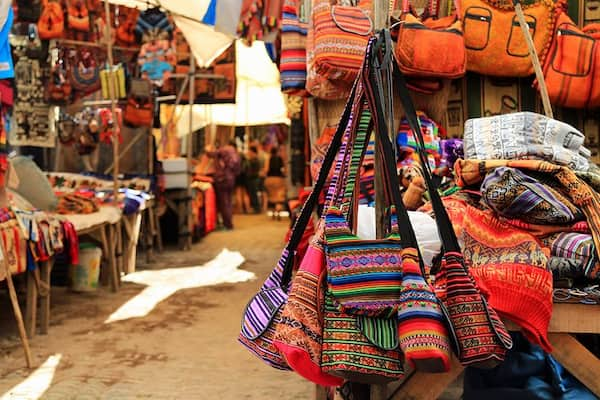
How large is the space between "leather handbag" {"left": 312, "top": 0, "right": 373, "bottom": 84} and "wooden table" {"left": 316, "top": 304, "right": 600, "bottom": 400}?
1.86 meters

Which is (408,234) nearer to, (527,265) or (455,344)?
(455,344)

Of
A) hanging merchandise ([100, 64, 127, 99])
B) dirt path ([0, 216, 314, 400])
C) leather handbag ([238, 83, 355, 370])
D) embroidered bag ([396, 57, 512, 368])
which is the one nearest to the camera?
embroidered bag ([396, 57, 512, 368])

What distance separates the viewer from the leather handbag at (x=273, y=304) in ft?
6.95

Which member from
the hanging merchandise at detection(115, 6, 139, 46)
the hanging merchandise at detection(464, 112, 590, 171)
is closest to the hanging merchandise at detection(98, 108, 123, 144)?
the hanging merchandise at detection(115, 6, 139, 46)

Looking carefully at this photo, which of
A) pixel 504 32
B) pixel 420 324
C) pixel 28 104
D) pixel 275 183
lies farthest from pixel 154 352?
pixel 275 183

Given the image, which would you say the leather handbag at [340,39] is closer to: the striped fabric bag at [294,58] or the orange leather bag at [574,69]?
the striped fabric bag at [294,58]

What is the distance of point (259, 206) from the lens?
1847 centimetres

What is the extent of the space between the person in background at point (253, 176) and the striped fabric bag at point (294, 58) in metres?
12.9

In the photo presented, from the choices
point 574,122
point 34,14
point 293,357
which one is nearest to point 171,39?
point 34,14

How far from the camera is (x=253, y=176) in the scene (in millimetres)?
17969

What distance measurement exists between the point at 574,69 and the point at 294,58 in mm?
1676

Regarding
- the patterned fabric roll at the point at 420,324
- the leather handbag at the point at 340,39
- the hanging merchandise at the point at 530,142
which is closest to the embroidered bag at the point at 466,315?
the patterned fabric roll at the point at 420,324

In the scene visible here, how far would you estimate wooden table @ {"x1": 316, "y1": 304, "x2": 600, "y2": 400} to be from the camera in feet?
7.67

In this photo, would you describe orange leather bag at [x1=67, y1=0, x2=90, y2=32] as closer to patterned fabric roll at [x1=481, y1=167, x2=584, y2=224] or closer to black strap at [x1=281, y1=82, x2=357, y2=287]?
black strap at [x1=281, y1=82, x2=357, y2=287]
